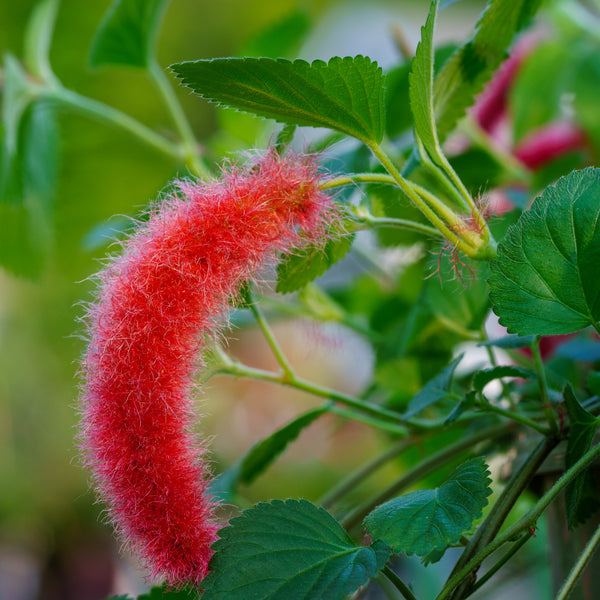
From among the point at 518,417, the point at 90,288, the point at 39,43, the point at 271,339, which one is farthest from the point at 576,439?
the point at 90,288

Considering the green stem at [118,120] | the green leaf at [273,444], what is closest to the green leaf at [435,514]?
the green leaf at [273,444]

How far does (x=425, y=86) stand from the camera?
0.23 meters

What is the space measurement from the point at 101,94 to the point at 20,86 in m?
0.94

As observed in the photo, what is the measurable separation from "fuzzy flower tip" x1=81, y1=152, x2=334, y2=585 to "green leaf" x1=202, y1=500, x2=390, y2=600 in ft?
0.05

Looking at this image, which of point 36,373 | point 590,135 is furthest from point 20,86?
point 36,373

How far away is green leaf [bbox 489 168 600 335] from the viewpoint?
0.21m

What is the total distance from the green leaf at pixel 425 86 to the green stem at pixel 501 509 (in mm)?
112

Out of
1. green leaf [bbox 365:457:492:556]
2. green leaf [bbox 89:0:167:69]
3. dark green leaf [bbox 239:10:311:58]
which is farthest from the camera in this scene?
dark green leaf [bbox 239:10:311:58]

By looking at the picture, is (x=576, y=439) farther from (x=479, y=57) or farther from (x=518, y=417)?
(x=479, y=57)

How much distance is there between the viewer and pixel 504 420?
0.36m

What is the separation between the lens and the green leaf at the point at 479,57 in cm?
27

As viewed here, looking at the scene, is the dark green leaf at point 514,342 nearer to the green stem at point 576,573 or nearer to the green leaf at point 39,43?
the green stem at point 576,573

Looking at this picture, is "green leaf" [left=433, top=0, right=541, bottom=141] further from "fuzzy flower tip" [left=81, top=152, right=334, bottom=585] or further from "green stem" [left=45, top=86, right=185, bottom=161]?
"green stem" [left=45, top=86, right=185, bottom=161]

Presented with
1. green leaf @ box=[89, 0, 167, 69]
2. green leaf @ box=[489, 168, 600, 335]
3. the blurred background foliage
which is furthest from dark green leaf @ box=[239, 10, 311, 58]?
green leaf @ box=[489, 168, 600, 335]
